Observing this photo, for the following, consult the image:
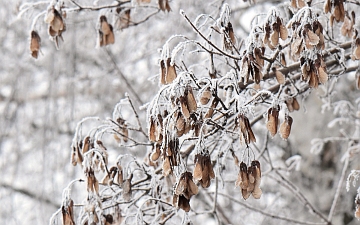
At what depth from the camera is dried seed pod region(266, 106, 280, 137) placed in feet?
5.86

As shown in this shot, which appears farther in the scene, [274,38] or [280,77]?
[280,77]

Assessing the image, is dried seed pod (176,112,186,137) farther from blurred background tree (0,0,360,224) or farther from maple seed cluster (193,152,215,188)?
maple seed cluster (193,152,215,188)

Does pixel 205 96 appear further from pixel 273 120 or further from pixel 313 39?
pixel 313 39

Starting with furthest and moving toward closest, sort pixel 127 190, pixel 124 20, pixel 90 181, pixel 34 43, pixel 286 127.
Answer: pixel 124 20 → pixel 34 43 → pixel 127 190 → pixel 90 181 → pixel 286 127

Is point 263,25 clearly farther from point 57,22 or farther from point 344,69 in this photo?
point 57,22

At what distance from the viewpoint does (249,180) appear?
5.74 ft

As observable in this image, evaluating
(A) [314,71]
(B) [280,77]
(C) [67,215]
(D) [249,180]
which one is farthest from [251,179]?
(C) [67,215]

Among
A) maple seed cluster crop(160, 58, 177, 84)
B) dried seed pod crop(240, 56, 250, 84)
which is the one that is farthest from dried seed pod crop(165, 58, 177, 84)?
dried seed pod crop(240, 56, 250, 84)

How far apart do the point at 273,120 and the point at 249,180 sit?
0.21 meters

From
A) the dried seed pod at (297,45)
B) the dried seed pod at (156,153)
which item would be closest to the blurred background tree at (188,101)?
the dried seed pod at (297,45)

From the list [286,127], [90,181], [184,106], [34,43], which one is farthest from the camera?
[34,43]

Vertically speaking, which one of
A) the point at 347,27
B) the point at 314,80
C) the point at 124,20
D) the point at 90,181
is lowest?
the point at 90,181

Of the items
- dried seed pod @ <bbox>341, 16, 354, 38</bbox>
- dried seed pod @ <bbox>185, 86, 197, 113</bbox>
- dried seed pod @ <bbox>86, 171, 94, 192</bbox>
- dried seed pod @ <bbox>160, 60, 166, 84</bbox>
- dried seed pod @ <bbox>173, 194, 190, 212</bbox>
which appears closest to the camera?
dried seed pod @ <bbox>185, 86, 197, 113</bbox>

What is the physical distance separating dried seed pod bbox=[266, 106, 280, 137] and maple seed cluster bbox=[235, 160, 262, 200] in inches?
4.7
